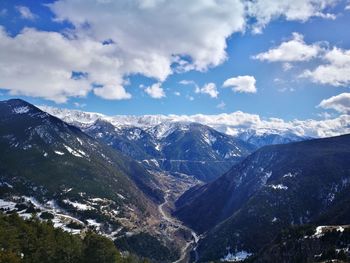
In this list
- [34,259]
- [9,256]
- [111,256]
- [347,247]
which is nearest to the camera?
[9,256]

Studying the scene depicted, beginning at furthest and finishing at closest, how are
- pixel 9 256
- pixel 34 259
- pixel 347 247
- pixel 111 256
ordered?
pixel 347 247, pixel 111 256, pixel 34 259, pixel 9 256

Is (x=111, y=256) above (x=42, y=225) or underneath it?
underneath

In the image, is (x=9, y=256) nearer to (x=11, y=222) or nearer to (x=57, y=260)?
(x=57, y=260)

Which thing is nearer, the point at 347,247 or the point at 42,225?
the point at 42,225

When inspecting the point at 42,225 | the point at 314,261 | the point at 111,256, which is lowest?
the point at 314,261

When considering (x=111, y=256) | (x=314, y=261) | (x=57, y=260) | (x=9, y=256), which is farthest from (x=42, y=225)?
(x=314, y=261)

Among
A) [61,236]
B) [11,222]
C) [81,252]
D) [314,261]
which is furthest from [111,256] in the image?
[314,261]
